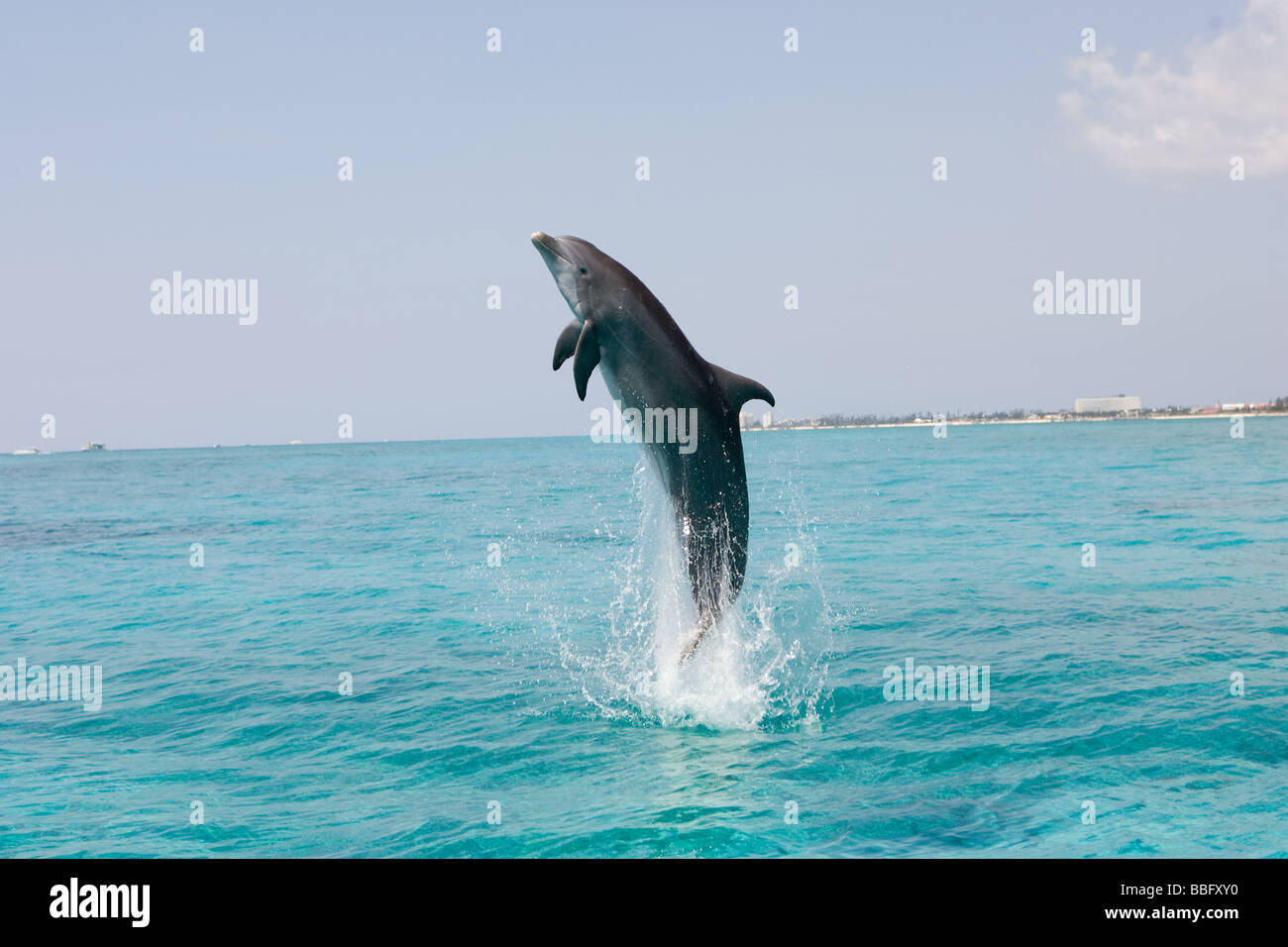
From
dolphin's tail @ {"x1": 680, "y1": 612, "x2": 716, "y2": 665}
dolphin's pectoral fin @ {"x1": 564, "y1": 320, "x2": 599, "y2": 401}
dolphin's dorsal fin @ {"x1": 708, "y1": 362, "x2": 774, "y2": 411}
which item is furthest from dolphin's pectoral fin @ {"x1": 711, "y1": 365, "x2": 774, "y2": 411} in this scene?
dolphin's tail @ {"x1": 680, "y1": 612, "x2": 716, "y2": 665}

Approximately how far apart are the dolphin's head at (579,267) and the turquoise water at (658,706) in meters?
2.38

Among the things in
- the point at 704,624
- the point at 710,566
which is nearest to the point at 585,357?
the point at 710,566

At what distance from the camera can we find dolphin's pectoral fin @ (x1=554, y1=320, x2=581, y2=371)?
30.2ft

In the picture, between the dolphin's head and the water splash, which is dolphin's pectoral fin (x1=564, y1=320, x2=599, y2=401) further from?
the water splash

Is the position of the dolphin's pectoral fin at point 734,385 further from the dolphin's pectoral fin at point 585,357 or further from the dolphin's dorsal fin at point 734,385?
the dolphin's pectoral fin at point 585,357

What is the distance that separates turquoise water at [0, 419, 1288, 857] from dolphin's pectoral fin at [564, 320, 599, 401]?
192cm

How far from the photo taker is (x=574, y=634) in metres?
16.7

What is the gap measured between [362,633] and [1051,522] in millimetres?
21799

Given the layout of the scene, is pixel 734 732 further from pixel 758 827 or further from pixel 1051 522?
pixel 1051 522

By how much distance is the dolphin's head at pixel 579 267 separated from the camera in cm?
894

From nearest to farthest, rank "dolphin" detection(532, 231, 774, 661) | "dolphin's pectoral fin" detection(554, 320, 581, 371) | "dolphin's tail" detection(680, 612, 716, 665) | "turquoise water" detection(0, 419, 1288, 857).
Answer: "turquoise water" detection(0, 419, 1288, 857), "dolphin" detection(532, 231, 774, 661), "dolphin's pectoral fin" detection(554, 320, 581, 371), "dolphin's tail" detection(680, 612, 716, 665)

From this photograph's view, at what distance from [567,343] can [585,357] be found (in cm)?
51

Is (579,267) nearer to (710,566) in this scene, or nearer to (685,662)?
(710,566)

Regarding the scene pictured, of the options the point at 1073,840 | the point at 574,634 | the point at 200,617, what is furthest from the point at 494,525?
the point at 1073,840
